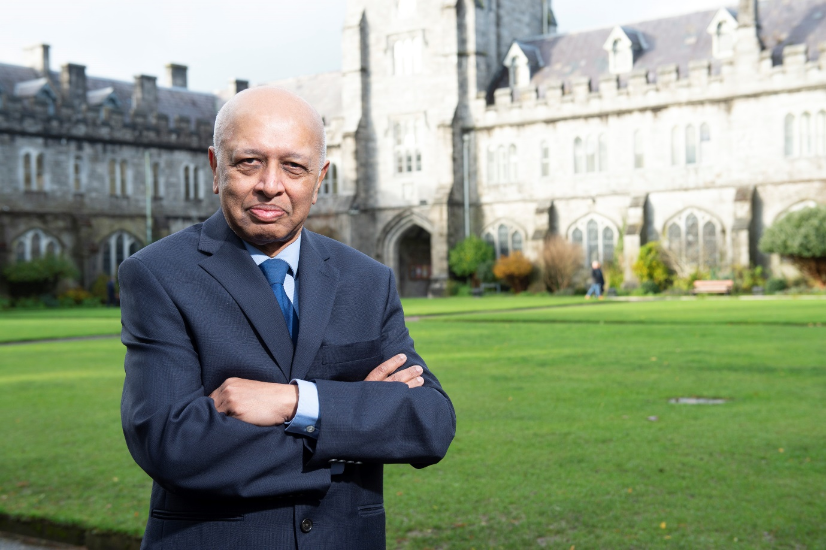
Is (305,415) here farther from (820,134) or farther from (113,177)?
(113,177)

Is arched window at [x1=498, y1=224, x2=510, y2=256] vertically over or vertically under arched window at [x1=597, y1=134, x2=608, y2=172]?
under

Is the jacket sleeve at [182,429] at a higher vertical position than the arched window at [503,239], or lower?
lower

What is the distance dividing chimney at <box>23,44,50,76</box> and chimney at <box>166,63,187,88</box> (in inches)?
284

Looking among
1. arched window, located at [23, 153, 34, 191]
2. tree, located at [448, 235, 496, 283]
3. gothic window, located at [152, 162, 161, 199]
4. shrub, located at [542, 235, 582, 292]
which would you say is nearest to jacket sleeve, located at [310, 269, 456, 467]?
shrub, located at [542, 235, 582, 292]

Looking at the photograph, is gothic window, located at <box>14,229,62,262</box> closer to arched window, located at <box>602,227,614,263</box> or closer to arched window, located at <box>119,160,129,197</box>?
arched window, located at <box>119,160,129,197</box>

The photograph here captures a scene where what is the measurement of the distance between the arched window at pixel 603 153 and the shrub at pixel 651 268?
422 cm

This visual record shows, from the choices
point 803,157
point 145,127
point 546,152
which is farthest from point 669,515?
point 145,127

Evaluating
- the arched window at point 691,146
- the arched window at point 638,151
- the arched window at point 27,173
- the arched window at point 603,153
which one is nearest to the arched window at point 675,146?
the arched window at point 691,146

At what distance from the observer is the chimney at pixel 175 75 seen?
46.1 metres

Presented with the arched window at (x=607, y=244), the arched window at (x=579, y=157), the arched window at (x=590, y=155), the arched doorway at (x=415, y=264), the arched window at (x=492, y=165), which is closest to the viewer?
the arched window at (x=607, y=244)

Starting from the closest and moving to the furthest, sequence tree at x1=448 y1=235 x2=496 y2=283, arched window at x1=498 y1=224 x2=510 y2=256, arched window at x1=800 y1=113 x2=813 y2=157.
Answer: arched window at x1=800 y1=113 x2=813 y2=157 → tree at x1=448 y1=235 x2=496 y2=283 → arched window at x1=498 y1=224 x2=510 y2=256

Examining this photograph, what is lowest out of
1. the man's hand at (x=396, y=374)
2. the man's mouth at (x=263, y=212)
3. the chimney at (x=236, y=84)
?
the man's hand at (x=396, y=374)

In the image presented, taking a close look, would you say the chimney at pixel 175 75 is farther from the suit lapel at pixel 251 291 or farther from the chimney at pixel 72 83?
the suit lapel at pixel 251 291

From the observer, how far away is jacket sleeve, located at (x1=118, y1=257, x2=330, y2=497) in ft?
5.83
